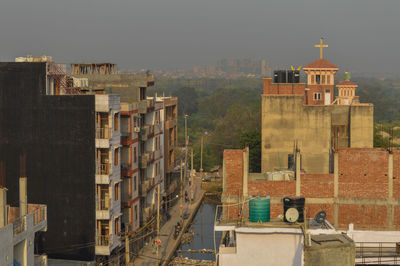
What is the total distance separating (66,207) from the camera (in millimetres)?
34062

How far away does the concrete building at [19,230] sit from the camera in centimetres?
2294

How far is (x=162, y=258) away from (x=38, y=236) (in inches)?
342

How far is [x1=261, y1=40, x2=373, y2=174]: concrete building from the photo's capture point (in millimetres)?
50000

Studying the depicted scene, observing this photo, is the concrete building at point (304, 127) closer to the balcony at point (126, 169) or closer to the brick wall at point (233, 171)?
the balcony at point (126, 169)

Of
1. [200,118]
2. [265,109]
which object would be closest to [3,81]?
[265,109]

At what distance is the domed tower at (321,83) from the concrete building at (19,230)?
123 ft

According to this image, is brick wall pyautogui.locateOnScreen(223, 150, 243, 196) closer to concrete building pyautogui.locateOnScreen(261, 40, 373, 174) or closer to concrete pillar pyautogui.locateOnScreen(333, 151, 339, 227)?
concrete pillar pyautogui.locateOnScreen(333, 151, 339, 227)

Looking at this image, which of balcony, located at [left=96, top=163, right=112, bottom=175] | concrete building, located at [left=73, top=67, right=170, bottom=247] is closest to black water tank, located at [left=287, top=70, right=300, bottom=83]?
A: concrete building, located at [left=73, top=67, right=170, bottom=247]

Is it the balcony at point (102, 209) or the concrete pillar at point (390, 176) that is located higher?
the concrete pillar at point (390, 176)

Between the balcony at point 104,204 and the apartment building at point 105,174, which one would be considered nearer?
the apartment building at point 105,174

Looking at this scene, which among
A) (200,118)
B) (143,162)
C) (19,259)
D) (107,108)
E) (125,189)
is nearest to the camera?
(19,259)

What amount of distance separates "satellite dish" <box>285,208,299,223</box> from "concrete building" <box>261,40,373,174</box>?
78.2ft

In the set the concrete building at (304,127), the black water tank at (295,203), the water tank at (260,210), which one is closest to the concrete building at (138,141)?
the concrete building at (304,127)

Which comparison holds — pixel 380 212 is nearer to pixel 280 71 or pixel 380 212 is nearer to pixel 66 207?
pixel 66 207
